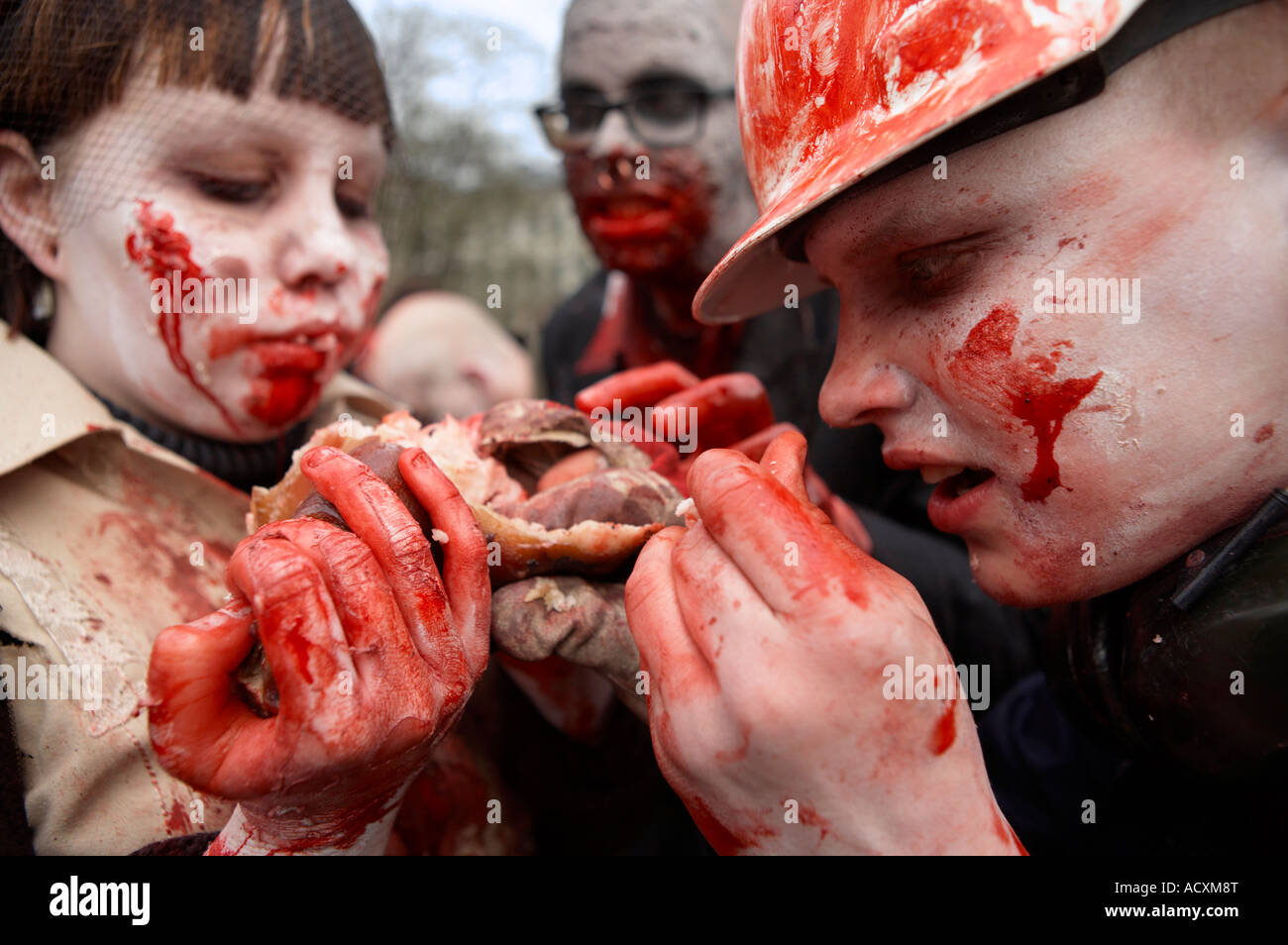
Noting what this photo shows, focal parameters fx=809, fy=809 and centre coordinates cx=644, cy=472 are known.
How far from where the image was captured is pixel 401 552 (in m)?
1.14

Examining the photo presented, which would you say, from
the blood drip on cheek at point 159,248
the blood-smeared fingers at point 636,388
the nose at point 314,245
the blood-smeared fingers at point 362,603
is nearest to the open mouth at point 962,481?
the blood-smeared fingers at point 636,388

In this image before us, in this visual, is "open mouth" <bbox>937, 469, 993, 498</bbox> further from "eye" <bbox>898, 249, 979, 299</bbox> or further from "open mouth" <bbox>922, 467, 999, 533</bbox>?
"eye" <bbox>898, 249, 979, 299</bbox>

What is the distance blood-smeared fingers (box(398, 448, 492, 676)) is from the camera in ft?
4.06

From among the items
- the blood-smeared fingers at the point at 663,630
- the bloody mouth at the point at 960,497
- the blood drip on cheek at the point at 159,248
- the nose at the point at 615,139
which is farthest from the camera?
the nose at the point at 615,139

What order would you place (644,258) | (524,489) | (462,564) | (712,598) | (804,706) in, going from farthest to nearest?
(644,258) < (524,489) < (462,564) < (712,598) < (804,706)

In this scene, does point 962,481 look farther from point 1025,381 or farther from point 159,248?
point 159,248

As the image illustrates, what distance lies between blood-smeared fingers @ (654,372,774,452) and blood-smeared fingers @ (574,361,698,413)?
0.04 meters

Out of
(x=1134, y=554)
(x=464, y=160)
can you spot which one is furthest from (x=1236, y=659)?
(x=464, y=160)

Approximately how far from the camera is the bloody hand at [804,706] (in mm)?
1007

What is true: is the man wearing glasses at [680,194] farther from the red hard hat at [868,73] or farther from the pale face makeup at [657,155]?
the red hard hat at [868,73]

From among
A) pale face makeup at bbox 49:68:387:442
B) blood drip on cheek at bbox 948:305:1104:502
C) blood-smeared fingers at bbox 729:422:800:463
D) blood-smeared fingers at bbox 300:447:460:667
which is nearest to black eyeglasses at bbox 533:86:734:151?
pale face makeup at bbox 49:68:387:442

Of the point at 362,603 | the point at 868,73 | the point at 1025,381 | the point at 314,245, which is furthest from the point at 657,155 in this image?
the point at 362,603

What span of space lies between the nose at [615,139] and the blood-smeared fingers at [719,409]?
1.61 metres

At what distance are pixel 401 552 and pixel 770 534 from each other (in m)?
0.52
